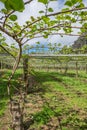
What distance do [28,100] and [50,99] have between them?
3.20 ft

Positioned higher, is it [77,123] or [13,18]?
[13,18]

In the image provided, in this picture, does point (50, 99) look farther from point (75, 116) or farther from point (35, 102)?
point (75, 116)

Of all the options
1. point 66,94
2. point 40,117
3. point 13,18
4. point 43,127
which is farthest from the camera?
→ point 66,94

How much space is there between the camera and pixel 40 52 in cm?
1567

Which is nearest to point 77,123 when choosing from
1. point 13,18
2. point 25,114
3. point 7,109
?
Result: point 25,114

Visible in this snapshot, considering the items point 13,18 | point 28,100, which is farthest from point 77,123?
point 13,18

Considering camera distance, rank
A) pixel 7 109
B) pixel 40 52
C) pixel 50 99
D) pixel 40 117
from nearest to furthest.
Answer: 1. pixel 40 117
2. pixel 7 109
3. pixel 50 99
4. pixel 40 52

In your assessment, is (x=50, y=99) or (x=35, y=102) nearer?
(x=35, y=102)

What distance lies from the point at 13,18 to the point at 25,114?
21.5 feet

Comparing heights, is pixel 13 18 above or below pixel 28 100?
above

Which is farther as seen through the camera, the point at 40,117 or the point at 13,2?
the point at 40,117

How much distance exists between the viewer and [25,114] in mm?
8141

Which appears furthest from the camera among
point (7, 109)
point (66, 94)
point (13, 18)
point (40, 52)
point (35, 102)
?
point (40, 52)

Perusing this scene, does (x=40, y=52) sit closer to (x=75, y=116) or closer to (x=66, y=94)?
(x=66, y=94)
